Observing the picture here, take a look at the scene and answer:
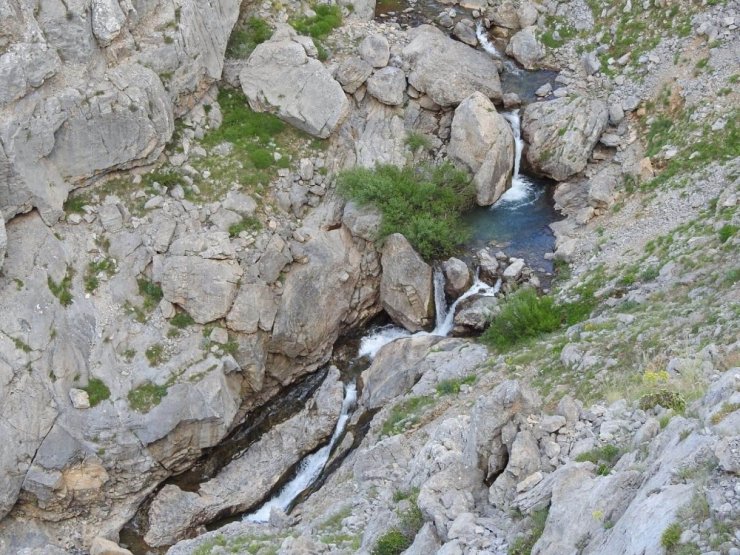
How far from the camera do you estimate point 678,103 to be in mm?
32562

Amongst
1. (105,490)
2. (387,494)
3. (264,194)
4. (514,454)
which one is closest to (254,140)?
(264,194)

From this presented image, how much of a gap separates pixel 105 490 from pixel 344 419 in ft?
30.1

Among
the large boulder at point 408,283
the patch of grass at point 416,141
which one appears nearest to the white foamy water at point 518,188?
the patch of grass at point 416,141

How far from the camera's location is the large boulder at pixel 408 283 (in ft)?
99.8

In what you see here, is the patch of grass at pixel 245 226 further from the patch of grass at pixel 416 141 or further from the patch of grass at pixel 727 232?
the patch of grass at pixel 727 232

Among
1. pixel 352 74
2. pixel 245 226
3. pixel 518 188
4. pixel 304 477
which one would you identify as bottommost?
pixel 304 477

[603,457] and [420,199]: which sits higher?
[603,457]

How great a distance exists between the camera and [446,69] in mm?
35656

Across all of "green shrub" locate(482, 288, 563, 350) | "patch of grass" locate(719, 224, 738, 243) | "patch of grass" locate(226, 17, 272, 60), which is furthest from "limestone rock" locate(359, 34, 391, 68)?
"patch of grass" locate(719, 224, 738, 243)

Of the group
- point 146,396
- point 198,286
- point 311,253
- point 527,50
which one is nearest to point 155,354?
Result: point 146,396

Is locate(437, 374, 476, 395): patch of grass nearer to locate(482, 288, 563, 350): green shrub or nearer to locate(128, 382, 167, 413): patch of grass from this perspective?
locate(482, 288, 563, 350): green shrub

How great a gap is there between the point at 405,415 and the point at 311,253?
890 cm

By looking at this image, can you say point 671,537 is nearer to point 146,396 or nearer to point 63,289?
point 146,396

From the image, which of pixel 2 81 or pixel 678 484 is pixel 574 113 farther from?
pixel 678 484
